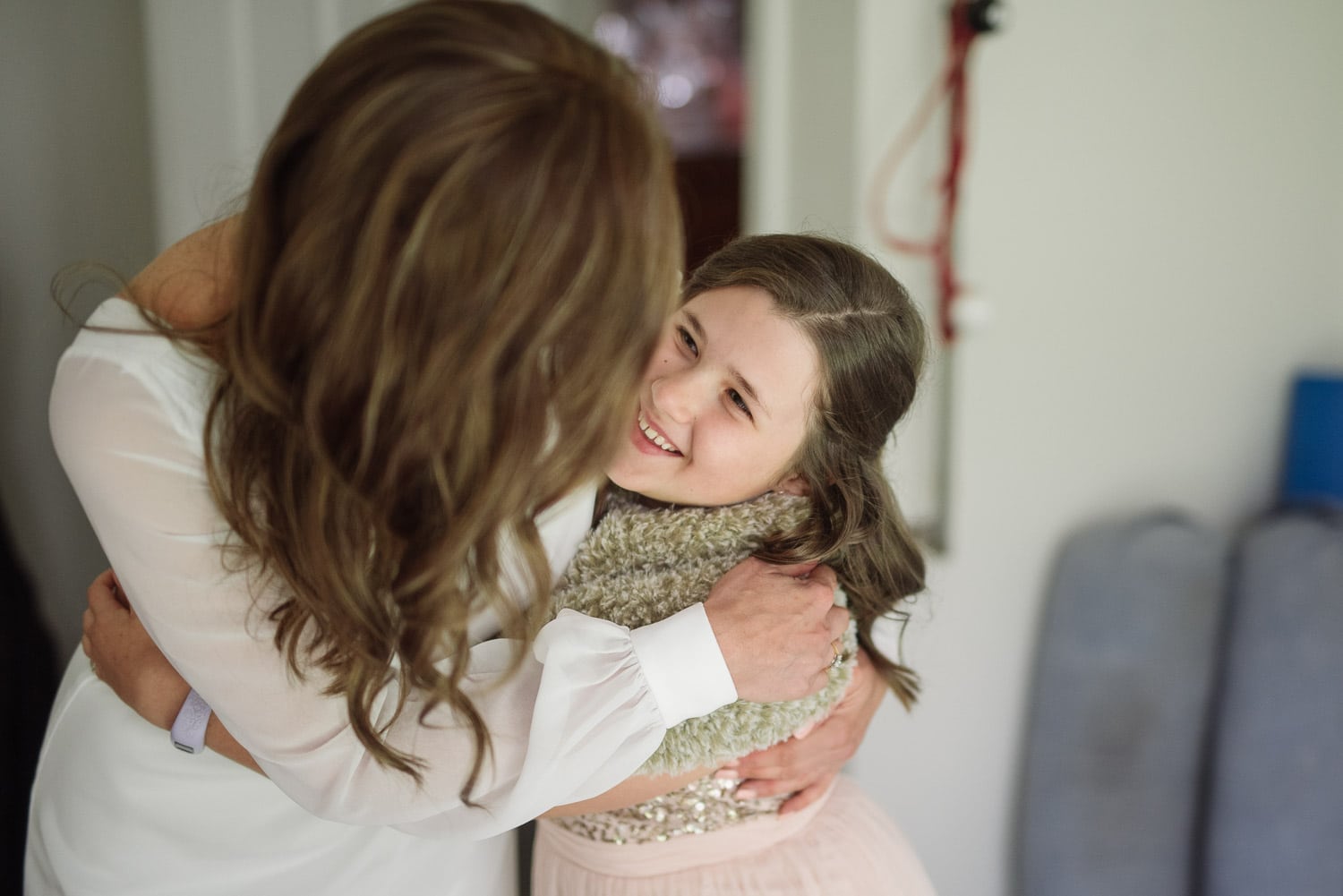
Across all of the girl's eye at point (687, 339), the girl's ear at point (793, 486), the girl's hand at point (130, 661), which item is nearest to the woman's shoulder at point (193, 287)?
the girl's hand at point (130, 661)

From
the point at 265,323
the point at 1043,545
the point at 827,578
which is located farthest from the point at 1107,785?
the point at 265,323

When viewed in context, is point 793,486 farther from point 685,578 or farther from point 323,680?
point 323,680

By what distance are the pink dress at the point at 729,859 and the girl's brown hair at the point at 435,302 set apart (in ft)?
1.25

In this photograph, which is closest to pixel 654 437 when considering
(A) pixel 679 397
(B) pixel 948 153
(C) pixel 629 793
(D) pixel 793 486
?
(A) pixel 679 397

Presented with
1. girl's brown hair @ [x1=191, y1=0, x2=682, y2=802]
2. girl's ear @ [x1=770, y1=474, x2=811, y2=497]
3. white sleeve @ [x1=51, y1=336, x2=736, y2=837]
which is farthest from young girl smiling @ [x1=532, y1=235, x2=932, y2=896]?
girl's brown hair @ [x1=191, y1=0, x2=682, y2=802]

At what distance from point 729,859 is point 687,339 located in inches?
20.9

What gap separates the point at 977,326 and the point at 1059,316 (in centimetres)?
28

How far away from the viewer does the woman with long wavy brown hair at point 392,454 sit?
617 millimetres

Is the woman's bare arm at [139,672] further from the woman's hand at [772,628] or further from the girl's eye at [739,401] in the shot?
the girl's eye at [739,401]

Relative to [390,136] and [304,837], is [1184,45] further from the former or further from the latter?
[304,837]

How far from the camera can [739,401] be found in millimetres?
977

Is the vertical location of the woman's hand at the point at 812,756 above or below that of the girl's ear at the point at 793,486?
below

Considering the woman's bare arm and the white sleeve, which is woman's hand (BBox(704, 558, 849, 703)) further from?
the woman's bare arm

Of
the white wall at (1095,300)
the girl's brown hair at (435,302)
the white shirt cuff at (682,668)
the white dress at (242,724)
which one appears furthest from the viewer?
the white wall at (1095,300)
